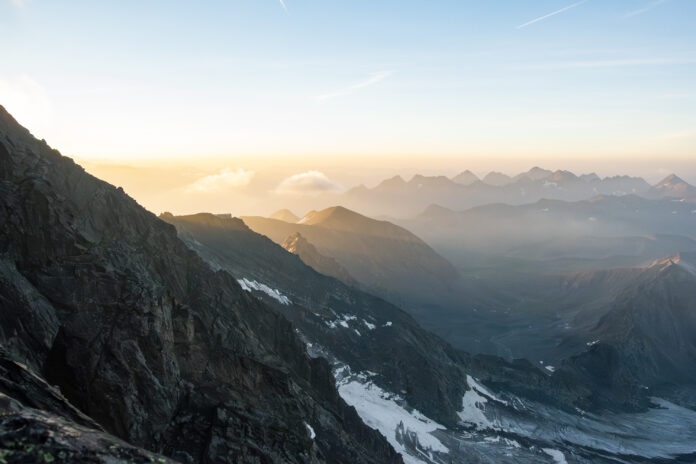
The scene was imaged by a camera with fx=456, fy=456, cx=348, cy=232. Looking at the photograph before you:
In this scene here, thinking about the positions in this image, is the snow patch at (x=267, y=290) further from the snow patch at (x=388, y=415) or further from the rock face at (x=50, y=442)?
the rock face at (x=50, y=442)

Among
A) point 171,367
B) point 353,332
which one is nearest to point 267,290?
point 353,332

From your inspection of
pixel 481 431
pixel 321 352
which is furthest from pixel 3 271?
pixel 481 431

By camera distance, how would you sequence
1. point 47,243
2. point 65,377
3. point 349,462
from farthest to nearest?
point 349,462 < point 47,243 < point 65,377

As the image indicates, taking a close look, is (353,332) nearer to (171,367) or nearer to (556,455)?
(556,455)

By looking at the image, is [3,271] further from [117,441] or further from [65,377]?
[117,441]

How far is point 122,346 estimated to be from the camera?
49781 mm

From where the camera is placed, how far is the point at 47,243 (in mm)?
55094

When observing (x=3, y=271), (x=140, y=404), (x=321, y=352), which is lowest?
(x=321, y=352)

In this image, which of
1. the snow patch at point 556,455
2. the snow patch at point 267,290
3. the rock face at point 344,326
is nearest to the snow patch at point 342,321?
the rock face at point 344,326

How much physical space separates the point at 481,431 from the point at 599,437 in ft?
186

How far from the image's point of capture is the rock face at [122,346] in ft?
147

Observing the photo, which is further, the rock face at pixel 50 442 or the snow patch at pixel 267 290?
the snow patch at pixel 267 290

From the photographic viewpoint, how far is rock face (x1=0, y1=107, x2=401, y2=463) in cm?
4481

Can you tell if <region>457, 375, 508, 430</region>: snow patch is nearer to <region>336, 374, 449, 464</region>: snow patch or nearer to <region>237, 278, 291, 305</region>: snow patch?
<region>336, 374, 449, 464</region>: snow patch
